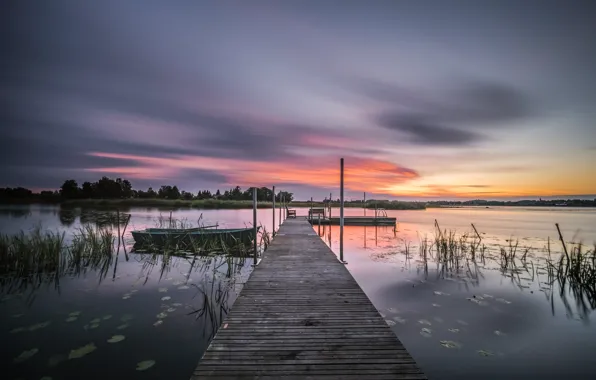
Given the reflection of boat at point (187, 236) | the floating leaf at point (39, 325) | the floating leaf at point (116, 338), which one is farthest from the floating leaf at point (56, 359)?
the reflection of boat at point (187, 236)

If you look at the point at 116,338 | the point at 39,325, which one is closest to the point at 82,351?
the point at 116,338

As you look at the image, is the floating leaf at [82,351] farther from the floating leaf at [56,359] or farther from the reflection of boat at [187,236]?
the reflection of boat at [187,236]

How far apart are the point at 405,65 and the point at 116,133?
1804cm

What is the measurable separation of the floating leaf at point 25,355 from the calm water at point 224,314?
6 cm

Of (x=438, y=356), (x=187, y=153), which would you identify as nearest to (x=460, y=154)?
(x=438, y=356)

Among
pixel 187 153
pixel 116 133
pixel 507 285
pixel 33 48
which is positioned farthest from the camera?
pixel 187 153

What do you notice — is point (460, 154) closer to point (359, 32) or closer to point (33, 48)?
point (359, 32)

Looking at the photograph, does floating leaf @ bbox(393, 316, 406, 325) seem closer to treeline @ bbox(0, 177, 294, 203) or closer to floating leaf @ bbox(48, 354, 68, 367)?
floating leaf @ bbox(48, 354, 68, 367)

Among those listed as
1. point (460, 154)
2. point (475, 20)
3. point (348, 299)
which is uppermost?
point (475, 20)

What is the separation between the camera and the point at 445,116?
14508 millimetres

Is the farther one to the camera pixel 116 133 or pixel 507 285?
pixel 116 133

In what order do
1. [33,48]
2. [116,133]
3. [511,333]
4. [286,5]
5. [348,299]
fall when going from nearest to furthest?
[348,299], [511,333], [286,5], [33,48], [116,133]

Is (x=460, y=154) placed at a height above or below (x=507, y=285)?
above

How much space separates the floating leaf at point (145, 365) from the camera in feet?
13.2
